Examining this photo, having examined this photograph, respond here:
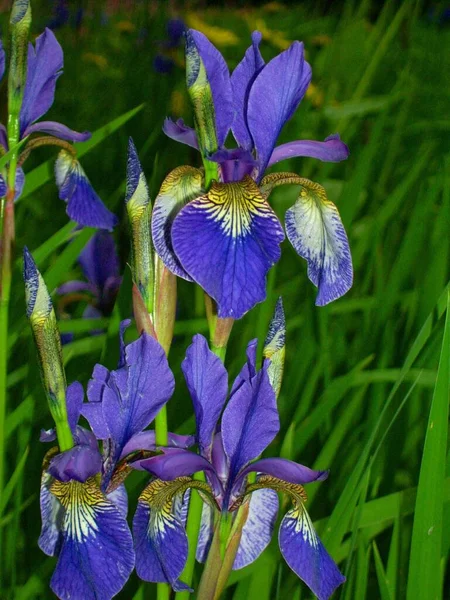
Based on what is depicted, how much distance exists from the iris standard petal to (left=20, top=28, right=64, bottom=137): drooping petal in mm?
478

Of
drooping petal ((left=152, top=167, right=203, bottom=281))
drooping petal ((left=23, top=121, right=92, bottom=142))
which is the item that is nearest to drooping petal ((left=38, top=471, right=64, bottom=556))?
drooping petal ((left=152, top=167, right=203, bottom=281))

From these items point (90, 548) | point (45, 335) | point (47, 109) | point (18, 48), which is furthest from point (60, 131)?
point (90, 548)

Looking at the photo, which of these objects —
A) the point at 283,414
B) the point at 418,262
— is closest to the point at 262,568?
the point at 283,414

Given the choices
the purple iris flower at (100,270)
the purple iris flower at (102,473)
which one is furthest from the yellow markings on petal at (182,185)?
the purple iris flower at (100,270)

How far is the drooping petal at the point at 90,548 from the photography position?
53cm

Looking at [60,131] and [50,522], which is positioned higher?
[60,131]

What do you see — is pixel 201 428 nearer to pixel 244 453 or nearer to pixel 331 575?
pixel 244 453

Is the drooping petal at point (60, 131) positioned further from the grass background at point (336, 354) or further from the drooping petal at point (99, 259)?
the drooping petal at point (99, 259)

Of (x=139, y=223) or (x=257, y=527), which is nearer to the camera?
(x=139, y=223)

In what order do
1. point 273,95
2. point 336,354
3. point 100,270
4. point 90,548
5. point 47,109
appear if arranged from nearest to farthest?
point 90,548
point 273,95
point 47,109
point 336,354
point 100,270

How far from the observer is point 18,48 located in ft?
2.42

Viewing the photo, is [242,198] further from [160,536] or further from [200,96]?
[160,536]

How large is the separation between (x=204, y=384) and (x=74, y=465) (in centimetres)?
12

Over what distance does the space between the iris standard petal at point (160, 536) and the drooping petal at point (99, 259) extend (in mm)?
839
